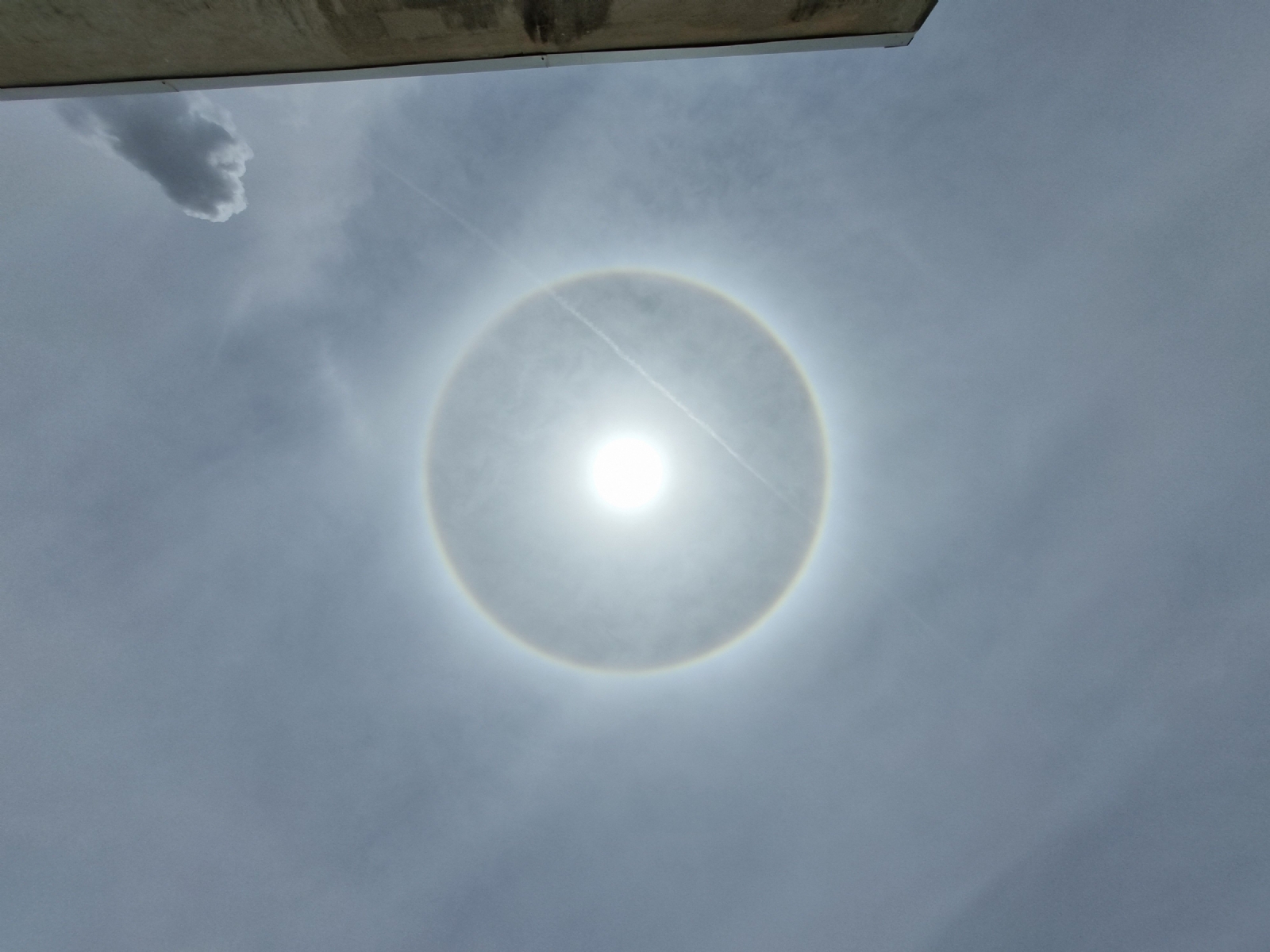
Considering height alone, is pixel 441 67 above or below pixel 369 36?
below

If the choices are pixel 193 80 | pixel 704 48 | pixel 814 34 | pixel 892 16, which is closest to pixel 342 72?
pixel 193 80

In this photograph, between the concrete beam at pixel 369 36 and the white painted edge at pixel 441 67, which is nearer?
the concrete beam at pixel 369 36

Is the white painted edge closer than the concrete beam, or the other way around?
the concrete beam

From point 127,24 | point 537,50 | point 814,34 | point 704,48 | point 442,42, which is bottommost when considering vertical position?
point 814,34

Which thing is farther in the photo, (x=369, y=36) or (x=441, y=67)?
(x=441, y=67)

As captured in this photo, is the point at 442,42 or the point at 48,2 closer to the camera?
the point at 48,2

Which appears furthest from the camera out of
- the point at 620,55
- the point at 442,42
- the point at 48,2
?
the point at 620,55

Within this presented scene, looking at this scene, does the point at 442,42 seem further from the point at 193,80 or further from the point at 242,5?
the point at 193,80

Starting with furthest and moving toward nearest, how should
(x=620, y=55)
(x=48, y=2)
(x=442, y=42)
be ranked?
(x=620, y=55)
(x=442, y=42)
(x=48, y=2)
